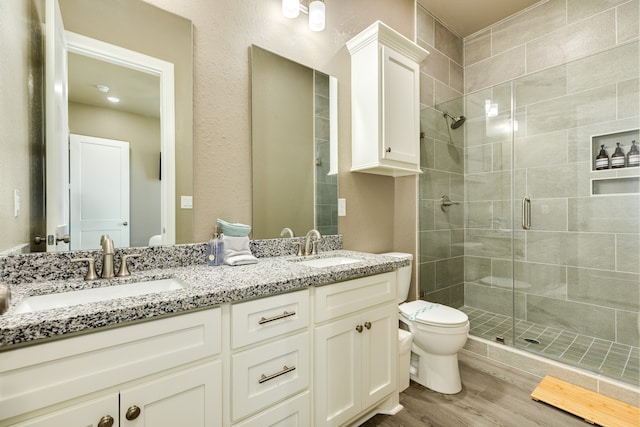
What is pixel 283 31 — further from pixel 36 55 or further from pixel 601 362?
pixel 601 362

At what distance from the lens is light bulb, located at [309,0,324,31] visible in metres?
1.84

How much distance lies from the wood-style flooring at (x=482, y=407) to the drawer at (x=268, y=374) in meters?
0.70

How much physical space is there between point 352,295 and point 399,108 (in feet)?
4.48

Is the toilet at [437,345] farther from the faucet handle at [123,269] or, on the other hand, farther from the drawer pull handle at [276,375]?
the faucet handle at [123,269]

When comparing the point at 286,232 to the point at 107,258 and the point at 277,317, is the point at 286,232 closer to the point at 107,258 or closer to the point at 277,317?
the point at 277,317

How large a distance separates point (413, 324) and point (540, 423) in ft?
2.51

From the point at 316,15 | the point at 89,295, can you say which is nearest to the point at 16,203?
the point at 89,295

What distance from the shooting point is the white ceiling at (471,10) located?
2.62m

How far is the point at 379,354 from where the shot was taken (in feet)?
5.02

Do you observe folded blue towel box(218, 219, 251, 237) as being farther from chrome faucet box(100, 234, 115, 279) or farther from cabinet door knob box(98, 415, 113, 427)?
cabinet door knob box(98, 415, 113, 427)

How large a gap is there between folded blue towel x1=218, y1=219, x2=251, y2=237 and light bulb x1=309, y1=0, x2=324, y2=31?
4.34ft

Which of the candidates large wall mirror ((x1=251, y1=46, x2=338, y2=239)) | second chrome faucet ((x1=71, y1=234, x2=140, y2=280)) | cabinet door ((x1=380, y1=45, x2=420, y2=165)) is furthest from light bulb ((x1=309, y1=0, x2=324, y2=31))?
second chrome faucet ((x1=71, y1=234, x2=140, y2=280))

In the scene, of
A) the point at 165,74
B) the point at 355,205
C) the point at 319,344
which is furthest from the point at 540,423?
the point at 165,74

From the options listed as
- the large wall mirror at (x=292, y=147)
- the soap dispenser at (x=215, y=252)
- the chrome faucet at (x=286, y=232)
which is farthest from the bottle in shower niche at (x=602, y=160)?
the soap dispenser at (x=215, y=252)
